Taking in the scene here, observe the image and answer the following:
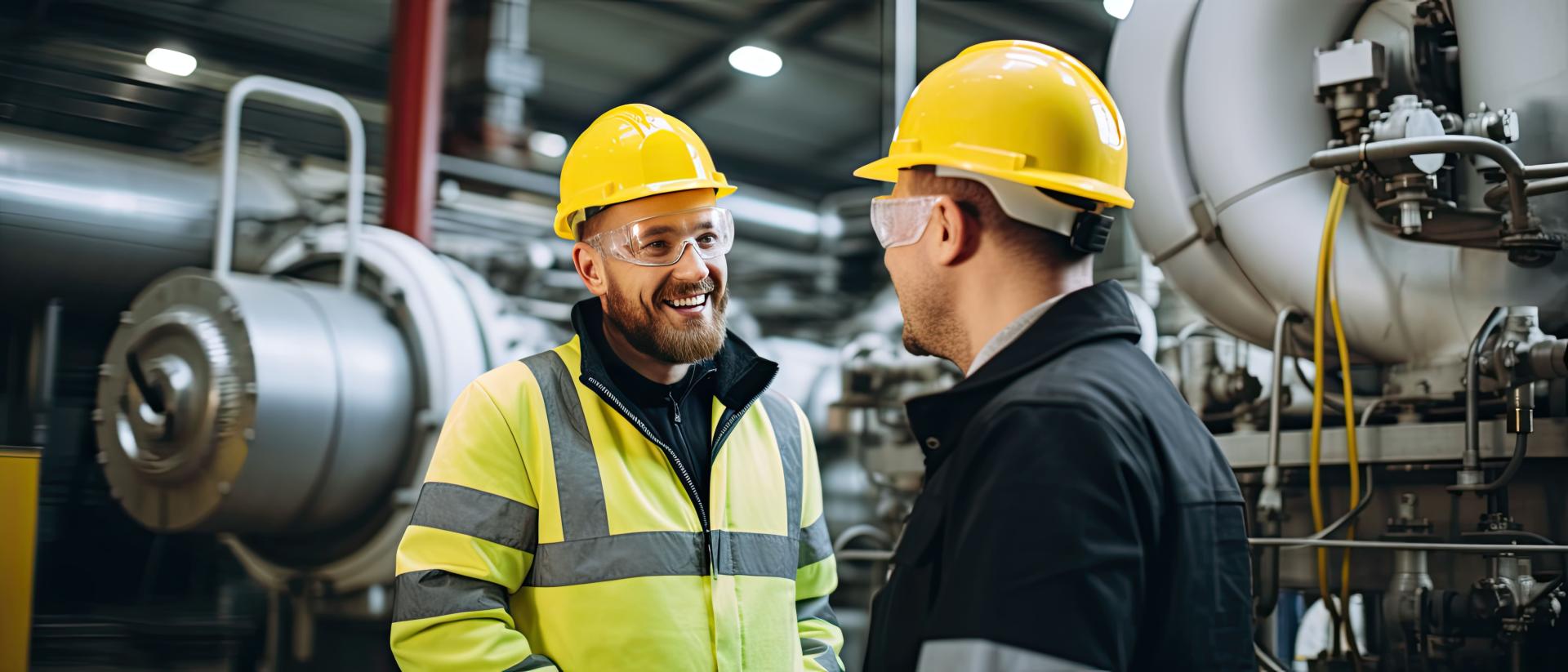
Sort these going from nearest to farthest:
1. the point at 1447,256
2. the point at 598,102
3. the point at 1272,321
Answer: the point at 1447,256
the point at 1272,321
the point at 598,102

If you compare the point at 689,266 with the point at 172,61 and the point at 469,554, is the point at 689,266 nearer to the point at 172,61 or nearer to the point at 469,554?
the point at 469,554

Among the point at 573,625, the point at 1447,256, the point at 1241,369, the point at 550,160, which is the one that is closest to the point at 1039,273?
the point at 573,625

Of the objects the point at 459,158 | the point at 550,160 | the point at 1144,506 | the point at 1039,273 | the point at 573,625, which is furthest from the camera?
the point at 550,160

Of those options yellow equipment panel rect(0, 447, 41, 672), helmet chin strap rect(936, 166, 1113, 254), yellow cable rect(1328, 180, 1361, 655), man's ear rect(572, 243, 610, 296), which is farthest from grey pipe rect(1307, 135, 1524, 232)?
yellow equipment panel rect(0, 447, 41, 672)

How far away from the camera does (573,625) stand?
4.99ft

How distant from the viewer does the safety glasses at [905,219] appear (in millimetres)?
1179

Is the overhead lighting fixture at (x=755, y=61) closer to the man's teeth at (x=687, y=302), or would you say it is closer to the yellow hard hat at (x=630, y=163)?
the yellow hard hat at (x=630, y=163)

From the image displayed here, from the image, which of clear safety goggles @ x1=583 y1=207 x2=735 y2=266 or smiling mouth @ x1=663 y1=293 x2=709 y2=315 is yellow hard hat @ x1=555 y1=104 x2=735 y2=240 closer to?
clear safety goggles @ x1=583 y1=207 x2=735 y2=266

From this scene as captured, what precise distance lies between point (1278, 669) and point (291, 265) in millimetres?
2563

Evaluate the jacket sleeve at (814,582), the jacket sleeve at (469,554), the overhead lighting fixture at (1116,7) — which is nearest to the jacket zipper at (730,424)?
the jacket sleeve at (814,582)

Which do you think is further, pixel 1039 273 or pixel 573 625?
pixel 573 625

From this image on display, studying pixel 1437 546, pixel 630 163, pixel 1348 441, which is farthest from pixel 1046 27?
pixel 630 163

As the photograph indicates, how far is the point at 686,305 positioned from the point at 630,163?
0.78ft

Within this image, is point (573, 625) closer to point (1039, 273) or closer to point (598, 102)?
point (1039, 273)
